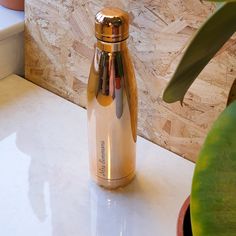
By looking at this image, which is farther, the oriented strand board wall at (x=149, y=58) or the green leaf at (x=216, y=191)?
the oriented strand board wall at (x=149, y=58)

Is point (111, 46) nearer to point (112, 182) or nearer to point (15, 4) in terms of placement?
point (112, 182)

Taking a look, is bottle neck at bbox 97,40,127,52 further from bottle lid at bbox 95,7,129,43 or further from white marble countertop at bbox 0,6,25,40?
white marble countertop at bbox 0,6,25,40

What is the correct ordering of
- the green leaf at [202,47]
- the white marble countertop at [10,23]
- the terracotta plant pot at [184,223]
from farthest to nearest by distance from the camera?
the white marble countertop at [10,23] < the terracotta plant pot at [184,223] < the green leaf at [202,47]

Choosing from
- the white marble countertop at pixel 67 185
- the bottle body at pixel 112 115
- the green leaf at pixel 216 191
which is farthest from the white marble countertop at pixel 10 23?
the green leaf at pixel 216 191

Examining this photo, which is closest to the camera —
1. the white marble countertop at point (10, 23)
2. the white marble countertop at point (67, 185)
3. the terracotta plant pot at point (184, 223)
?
the terracotta plant pot at point (184, 223)

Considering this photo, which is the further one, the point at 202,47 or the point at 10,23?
the point at 10,23

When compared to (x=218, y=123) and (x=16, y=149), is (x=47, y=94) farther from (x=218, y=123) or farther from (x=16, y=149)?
(x=218, y=123)

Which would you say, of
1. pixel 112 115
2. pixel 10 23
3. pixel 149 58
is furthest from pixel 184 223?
pixel 10 23

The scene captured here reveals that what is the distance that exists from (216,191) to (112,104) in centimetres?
32

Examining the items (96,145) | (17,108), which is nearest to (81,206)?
(96,145)

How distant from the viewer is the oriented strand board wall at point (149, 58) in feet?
2.27

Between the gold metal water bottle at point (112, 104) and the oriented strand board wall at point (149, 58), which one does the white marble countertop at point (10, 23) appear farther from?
the gold metal water bottle at point (112, 104)

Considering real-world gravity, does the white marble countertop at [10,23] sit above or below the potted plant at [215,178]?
below

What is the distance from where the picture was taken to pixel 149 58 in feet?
2.46
